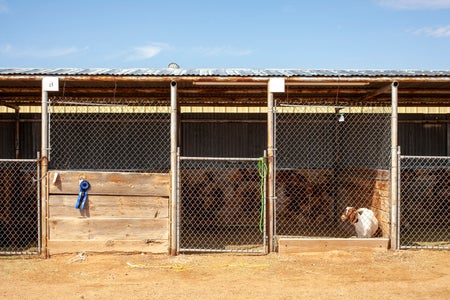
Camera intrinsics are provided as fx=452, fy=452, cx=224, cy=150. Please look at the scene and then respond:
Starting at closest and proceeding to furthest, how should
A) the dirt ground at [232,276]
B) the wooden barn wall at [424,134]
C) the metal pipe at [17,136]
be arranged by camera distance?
the dirt ground at [232,276] < the metal pipe at [17,136] < the wooden barn wall at [424,134]

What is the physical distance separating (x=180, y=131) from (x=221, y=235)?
10.5 feet

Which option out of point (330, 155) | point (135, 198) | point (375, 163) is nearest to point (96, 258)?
point (135, 198)

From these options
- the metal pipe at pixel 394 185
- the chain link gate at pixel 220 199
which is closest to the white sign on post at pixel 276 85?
the metal pipe at pixel 394 185

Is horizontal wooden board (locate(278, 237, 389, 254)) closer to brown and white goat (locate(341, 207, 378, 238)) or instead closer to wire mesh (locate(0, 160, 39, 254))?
brown and white goat (locate(341, 207, 378, 238))

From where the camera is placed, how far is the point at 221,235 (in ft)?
33.1

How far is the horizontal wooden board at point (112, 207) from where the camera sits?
7793mm

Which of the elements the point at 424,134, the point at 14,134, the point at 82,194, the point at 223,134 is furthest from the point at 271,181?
the point at 14,134

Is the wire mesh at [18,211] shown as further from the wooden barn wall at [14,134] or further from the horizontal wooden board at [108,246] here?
the wooden barn wall at [14,134]

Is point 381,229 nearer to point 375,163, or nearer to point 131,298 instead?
point 375,163

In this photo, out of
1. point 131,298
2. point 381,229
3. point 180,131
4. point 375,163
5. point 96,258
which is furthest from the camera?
point 180,131

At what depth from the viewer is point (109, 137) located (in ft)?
39.1

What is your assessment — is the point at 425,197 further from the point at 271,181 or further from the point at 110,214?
the point at 110,214

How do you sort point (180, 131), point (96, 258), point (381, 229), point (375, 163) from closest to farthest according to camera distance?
1. point (96, 258)
2. point (381, 229)
3. point (375, 163)
4. point (180, 131)

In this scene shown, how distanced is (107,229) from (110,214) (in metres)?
0.26
